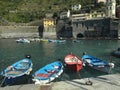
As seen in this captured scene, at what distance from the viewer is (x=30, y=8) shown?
174750 millimetres

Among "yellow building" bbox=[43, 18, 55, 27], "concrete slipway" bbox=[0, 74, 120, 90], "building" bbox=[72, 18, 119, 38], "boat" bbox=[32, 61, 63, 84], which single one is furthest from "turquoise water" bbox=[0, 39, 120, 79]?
"yellow building" bbox=[43, 18, 55, 27]

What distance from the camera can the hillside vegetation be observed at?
15850 cm

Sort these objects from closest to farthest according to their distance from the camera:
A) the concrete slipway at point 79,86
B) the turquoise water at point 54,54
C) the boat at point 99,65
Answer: the concrete slipway at point 79,86 < the boat at point 99,65 < the turquoise water at point 54,54

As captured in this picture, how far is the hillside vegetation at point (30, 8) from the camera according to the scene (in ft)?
520

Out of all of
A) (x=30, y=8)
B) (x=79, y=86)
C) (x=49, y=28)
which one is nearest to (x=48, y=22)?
(x=49, y=28)

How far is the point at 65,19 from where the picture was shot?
13200cm

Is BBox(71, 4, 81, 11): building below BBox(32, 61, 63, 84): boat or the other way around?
the other way around

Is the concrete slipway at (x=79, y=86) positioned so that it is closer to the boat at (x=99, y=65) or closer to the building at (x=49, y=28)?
the boat at (x=99, y=65)

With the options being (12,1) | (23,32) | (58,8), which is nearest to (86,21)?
(23,32)

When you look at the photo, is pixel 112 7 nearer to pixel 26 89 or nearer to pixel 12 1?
pixel 12 1

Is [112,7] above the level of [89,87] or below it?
above

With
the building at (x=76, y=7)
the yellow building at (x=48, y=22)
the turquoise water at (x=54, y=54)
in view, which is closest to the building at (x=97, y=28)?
the yellow building at (x=48, y=22)

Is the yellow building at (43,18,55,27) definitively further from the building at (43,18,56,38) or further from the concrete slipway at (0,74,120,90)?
the concrete slipway at (0,74,120,90)

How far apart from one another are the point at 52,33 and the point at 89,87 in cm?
11254
